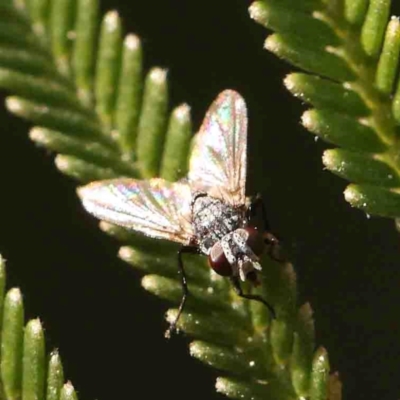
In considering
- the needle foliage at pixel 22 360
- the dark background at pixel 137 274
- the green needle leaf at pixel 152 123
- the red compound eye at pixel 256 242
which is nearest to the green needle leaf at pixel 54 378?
the needle foliage at pixel 22 360

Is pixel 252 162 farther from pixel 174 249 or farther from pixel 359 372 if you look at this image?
pixel 174 249

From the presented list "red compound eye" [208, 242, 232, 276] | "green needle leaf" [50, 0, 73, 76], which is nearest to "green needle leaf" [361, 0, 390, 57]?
"red compound eye" [208, 242, 232, 276]

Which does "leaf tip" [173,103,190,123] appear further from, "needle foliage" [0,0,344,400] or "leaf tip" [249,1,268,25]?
"leaf tip" [249,1,268,25]

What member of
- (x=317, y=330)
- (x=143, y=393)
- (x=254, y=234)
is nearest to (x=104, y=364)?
(x=143, y=393)

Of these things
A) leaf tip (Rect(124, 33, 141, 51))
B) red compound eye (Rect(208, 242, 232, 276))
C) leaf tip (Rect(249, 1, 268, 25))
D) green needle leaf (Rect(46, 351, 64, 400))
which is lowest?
green needle leaf (Rect(46, 351, 64, 400))

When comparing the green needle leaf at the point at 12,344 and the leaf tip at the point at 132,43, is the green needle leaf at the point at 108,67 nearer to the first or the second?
the leaf tip at the point at 132,43
